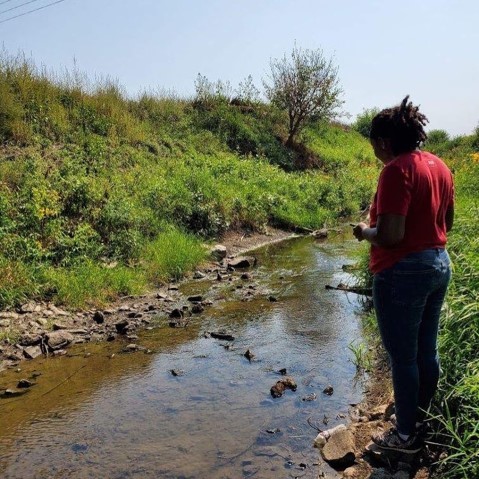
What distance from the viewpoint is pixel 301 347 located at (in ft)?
20.4

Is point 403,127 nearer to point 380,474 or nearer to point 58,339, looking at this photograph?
point 380,474

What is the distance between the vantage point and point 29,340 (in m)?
6.38

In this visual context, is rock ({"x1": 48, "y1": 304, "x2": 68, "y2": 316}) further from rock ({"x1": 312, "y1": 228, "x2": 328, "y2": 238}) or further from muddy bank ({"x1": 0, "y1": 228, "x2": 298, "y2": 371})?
rock ({"x1": 312, "y1": 228, "x2": 328, "y2": 238})

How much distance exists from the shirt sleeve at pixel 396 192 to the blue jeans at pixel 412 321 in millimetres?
341

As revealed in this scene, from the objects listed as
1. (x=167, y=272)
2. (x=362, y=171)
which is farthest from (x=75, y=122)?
(x=362, y=171)

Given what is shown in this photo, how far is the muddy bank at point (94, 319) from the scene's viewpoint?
6316mm

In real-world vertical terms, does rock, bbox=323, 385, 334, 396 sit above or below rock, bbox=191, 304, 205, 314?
below

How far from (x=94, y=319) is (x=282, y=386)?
346 cm

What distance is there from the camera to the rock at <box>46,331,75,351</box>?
6.32m

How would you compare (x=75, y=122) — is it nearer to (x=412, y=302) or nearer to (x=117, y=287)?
(x=117, y=287)

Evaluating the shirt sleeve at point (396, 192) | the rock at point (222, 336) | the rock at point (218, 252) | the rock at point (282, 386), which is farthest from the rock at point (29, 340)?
the rock at point (218, 252)

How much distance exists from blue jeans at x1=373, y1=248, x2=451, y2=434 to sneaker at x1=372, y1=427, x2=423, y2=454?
0.07 m

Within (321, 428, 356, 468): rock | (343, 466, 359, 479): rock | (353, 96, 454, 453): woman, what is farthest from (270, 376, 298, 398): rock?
(353, 96, 454, 453): woman

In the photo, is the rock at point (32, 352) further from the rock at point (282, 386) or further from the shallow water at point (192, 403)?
the rock at point (282, 386)
